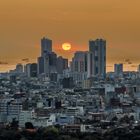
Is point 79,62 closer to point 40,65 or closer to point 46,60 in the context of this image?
point 40,65

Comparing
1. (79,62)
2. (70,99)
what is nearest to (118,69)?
(79,62)

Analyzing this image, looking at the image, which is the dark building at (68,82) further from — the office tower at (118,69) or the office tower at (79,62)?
the office tower at (118,69)

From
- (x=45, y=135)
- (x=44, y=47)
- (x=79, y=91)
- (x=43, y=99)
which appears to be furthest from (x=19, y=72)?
(x=45, y=135)

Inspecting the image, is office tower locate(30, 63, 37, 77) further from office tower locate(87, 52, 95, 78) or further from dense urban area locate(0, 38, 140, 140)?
office tower locate(87, 52, 95, 78)

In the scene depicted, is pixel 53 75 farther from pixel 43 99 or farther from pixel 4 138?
pixel 4 138

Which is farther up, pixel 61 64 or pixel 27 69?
pixel 61 64

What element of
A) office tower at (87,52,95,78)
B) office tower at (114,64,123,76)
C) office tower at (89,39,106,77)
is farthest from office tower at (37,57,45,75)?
office tower at (114,64,123,76)
